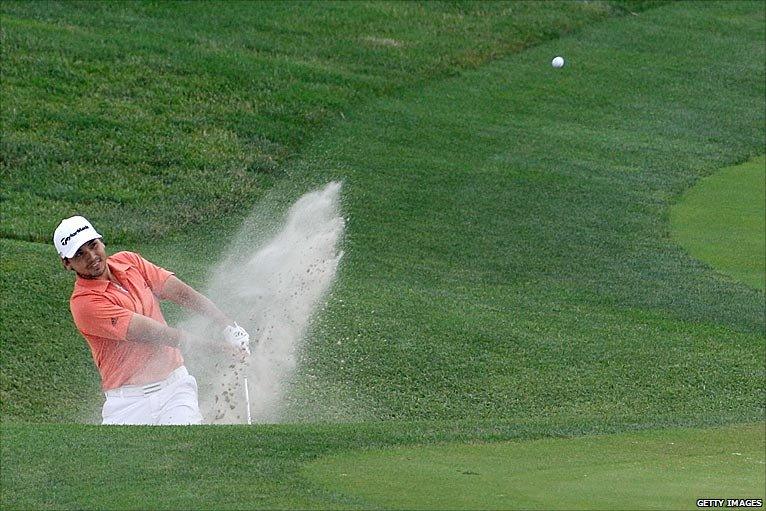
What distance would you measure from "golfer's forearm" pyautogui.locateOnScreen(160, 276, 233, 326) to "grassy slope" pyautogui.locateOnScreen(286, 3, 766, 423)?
1.57 metres

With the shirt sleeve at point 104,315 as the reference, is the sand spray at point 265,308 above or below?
above

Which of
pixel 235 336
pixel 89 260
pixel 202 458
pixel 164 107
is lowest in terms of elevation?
pixel 202 458

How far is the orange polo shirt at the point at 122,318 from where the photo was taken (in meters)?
7.64

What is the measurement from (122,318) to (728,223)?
9.31 meters

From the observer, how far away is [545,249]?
1424 cm

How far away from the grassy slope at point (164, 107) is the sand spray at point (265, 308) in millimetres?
806

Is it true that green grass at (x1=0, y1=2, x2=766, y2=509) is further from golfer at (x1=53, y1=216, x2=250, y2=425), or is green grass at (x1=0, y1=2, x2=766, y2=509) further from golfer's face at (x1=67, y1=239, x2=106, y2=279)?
golfer's face at (x1=67, y1=239, x2=106, y2=279)

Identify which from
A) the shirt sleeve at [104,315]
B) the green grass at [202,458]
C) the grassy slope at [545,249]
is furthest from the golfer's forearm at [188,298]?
the grassy slope at [545,249]

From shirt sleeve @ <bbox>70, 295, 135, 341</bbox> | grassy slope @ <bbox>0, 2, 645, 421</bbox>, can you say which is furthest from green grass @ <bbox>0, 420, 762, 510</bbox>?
grassy slope @ <bbox>0, 2, 645, 421</bbox>

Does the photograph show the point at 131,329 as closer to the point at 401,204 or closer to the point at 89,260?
the point at 89,260

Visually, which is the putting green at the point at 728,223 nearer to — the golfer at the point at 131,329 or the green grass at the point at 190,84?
the green grass at the point at 190,84

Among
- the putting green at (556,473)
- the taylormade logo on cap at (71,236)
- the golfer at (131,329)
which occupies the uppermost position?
the taylormade logo on cap at (71,236)

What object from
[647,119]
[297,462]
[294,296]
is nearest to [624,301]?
[294,296]

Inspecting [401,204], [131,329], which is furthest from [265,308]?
[401,204]
